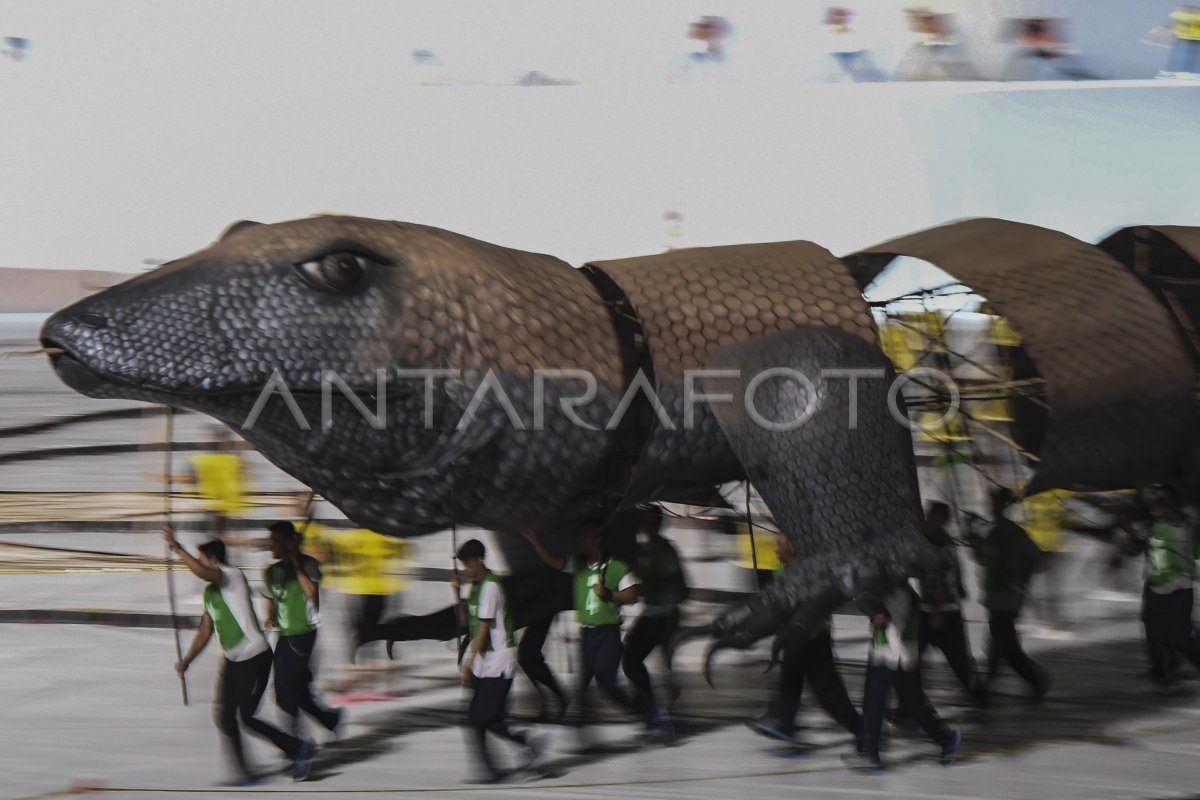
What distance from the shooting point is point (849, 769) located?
23.7 ft

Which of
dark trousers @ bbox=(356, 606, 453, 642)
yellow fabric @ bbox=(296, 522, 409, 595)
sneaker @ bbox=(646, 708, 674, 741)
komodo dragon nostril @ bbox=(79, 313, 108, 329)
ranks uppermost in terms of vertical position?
komodo dragon nostril @ bbox=(79, 313, 108, 329)

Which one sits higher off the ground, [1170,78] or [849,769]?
[1170,78]

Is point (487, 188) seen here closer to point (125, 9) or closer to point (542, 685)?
point (125, 9)

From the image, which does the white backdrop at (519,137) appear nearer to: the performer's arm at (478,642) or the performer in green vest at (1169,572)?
the performer in green vest at (1169,572)

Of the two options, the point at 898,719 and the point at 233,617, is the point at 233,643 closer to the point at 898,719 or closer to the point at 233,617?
the point at 233,617

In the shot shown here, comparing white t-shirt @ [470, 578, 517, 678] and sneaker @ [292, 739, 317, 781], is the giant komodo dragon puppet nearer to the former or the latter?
white t-shirt @ [470, 578, 517, 678]

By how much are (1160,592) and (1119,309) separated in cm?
183

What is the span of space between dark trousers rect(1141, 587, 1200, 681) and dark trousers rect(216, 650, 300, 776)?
4.78m

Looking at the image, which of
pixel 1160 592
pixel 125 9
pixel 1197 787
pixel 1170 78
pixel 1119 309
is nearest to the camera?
pixel 1197 787

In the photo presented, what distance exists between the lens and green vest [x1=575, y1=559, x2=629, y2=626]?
741 cm

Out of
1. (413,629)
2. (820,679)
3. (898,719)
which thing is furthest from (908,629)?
(413,629)

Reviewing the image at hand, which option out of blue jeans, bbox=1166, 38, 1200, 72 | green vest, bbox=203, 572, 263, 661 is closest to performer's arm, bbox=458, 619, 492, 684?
green vest, bbox=203, 572, 263, 661

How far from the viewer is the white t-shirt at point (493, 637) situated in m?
6.79

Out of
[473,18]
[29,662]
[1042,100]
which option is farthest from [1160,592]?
[473,18]
